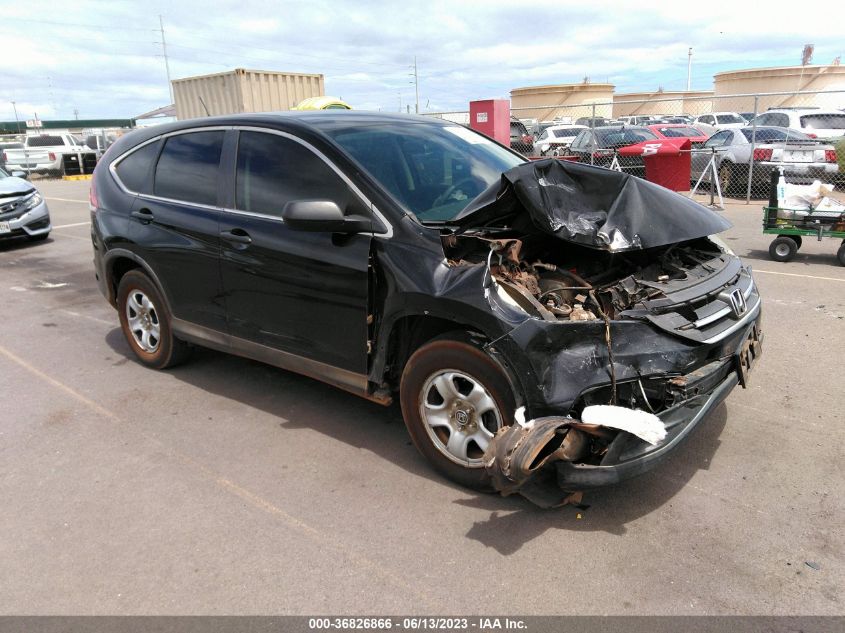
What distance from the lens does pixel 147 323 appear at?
527 cm

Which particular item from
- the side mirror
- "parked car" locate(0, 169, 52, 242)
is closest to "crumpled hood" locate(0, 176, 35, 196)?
"parked car" locate(0, 169, 52, 242)

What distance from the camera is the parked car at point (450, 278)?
118 inches

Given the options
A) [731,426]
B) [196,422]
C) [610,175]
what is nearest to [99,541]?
[196,422]

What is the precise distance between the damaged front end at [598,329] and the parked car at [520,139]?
2010cm

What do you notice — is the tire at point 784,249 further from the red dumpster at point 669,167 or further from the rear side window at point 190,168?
the rear side window at point 190,168

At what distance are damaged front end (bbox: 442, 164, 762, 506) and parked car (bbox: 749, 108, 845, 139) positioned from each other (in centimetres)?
1586

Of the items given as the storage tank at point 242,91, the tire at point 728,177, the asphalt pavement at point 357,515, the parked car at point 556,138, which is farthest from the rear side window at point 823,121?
the asphalt pavement at point 357,515

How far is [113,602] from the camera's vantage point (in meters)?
2.76

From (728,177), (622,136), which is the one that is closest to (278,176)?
(728,177)

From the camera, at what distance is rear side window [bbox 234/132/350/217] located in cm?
383

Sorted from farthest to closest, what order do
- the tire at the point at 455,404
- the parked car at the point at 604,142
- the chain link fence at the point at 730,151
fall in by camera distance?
the parked car at the point at 604,142, the chain link fence at the point at 730,151, the tire at the point at 455,404

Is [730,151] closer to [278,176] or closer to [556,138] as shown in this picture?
[556,138]

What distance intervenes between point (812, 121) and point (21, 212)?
19.1 meters

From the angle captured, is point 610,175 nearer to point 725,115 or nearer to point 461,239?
point 461,239
